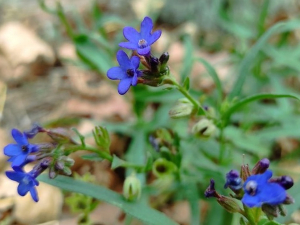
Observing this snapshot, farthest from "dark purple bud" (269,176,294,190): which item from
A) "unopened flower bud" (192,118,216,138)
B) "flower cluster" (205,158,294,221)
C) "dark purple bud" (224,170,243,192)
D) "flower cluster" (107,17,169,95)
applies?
"unopened flower bud" (192,118,216,138)

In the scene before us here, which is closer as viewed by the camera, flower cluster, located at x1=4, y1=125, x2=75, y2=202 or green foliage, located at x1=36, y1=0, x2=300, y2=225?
flower cluster, located at x1=4, y1=125, x2=75, y2=202

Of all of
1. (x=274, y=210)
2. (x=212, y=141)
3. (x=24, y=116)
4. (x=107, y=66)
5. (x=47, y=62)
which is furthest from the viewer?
(x=47, y=62)

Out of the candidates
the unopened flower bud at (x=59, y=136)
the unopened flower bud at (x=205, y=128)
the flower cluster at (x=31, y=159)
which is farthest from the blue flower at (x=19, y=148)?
the unopened flower bud at (x=205, y=128)

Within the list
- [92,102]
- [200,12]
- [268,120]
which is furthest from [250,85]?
[200,12]

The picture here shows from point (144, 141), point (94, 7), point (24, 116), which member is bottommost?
point (24, 116)

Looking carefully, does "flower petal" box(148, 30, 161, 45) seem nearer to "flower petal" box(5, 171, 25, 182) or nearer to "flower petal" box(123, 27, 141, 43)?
"flower petal" box(123, 27, 141, 43)

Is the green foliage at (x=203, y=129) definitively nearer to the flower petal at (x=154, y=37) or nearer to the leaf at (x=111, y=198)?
the leaf at (x=111, y=198)

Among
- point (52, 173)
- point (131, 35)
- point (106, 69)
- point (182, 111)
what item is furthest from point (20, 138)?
point (106, 69)

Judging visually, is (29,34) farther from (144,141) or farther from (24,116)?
(144,141)
